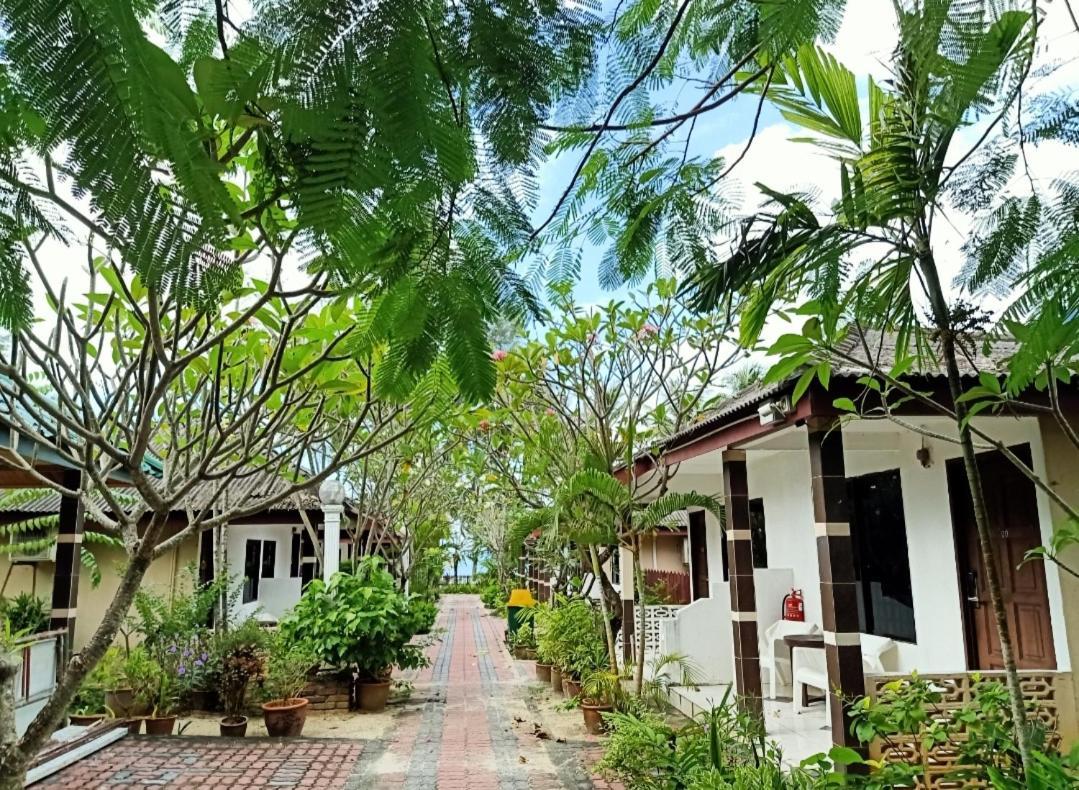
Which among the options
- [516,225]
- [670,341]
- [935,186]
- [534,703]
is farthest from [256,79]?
[534,703]

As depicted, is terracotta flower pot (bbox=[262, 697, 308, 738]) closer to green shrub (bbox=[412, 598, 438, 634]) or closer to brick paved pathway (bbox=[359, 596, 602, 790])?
brick paved pathway (bbox=[359, 596, 602, 790])

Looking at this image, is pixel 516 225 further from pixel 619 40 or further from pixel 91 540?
pixel 91 540

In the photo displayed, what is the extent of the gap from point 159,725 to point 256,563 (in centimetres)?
1091

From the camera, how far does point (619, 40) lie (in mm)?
2416

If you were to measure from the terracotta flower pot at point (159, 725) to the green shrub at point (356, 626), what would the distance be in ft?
5.69

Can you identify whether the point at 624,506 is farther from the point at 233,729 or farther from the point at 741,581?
the point at 233,729

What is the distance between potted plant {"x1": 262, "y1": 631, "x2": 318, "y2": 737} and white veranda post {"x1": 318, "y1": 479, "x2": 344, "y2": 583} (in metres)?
2.80

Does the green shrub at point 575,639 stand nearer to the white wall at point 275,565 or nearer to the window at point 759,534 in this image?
the window at point 759,534

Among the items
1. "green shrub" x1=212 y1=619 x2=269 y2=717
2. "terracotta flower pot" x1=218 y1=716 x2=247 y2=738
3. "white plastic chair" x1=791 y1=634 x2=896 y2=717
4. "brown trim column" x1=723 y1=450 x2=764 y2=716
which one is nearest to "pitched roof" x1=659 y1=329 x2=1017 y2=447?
"brown trim column" x1=723 y1=450 x2=764 y2=716

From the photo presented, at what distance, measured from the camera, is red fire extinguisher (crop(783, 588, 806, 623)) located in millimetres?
9281

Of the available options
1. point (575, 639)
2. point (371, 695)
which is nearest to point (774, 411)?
point (575, 639)

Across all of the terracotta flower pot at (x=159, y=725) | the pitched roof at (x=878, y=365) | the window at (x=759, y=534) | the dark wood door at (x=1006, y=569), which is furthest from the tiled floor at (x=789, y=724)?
the terracotta flower pot at (x=159, y=725)

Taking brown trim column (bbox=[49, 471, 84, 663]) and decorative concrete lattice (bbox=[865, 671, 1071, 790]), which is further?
brown trim column (bbox=[49, 471, 84, 663])

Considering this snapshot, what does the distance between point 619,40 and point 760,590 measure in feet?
28.1
